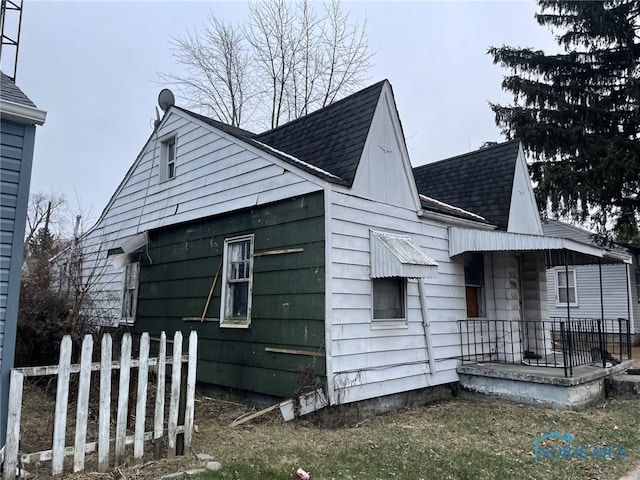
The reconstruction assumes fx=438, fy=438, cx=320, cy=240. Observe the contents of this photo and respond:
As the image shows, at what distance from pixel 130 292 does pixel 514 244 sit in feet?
28.1

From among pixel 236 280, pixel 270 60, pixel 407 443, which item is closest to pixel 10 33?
pixel 236 280

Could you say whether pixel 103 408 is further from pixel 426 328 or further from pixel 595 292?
pixel 595 292

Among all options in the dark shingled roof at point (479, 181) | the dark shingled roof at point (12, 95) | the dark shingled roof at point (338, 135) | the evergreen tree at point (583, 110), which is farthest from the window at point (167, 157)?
the evergreen tree at point (583, 110)

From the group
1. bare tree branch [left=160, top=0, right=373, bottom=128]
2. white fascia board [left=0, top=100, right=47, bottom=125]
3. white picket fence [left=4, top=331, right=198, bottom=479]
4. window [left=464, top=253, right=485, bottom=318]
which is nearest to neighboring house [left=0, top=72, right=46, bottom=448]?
white fascia board [left=0, top=100, right=47, bottom=125]

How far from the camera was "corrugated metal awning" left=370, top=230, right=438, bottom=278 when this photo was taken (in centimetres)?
629

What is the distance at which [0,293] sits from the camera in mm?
4008

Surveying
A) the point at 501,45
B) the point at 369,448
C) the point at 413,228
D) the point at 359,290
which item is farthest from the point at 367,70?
the point at 369,448

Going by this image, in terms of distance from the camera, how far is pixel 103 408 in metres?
3.93

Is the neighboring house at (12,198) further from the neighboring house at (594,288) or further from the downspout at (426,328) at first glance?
the neighboring house at (594,288)

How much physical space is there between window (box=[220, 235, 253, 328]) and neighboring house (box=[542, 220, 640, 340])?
1569 centimetres

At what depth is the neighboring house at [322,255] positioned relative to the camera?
6.27 metres

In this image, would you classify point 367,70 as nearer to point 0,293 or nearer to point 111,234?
point 111,234

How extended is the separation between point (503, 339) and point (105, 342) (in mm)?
7690

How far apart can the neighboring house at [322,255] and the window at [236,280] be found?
0.03 m
